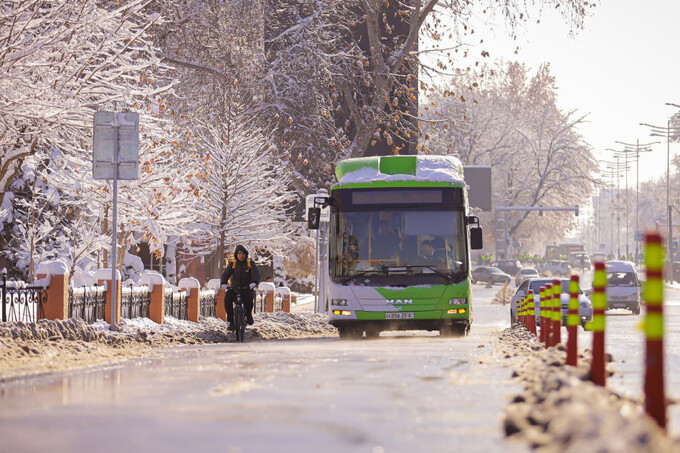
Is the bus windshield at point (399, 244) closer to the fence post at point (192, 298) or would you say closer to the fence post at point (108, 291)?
the fence post at point (108, 291)

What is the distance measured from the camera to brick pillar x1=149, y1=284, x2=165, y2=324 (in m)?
24.4

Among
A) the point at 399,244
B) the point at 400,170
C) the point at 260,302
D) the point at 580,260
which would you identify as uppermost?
the point at 580,260

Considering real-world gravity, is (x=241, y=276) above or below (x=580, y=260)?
below

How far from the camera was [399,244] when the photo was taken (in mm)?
22938

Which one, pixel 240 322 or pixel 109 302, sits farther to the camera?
pixel 240 322

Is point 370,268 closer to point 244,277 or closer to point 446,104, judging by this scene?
point 244,277

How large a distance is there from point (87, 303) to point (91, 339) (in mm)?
2666

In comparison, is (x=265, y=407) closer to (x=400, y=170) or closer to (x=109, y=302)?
(x=109, y=302)

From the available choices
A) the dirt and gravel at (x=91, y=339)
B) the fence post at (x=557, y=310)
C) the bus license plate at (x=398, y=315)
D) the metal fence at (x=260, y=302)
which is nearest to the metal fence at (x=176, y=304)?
the dirt and gravel at (x=91, y=339)

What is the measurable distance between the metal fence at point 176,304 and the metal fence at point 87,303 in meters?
3.74

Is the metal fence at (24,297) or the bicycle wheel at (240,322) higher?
the metal fence at (24,297)

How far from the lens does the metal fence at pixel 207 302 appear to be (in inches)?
1162

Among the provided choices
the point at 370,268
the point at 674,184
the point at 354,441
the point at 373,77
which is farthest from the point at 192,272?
the point at 674,184

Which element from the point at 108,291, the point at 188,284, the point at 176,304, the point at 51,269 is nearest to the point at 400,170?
the point at 108,291
